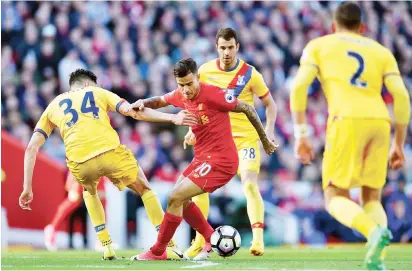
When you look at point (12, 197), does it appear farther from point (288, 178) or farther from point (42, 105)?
point (288, 178)

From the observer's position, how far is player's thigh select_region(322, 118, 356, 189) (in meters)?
8.09

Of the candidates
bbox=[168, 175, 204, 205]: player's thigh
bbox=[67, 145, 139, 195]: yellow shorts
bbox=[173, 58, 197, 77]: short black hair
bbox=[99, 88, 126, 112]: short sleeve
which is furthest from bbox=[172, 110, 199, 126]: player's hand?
bbox=[67, 145, 139, 195]: yellow shorts

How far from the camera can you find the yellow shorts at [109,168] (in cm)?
1032

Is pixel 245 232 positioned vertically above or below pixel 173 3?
below

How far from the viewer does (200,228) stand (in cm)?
1034

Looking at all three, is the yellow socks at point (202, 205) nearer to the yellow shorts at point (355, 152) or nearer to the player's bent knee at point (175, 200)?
the player's bent knee at point (175, 200)

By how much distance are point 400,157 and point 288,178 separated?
9673mm

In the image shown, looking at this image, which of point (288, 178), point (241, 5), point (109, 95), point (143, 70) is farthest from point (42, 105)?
point (109, 95)

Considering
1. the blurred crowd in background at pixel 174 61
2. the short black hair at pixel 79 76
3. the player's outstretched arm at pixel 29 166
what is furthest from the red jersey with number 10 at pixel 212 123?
the blurred crowd in background at pixel 174 61

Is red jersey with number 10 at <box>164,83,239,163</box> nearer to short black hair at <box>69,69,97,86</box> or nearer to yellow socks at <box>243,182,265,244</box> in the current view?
short black hair at <box>69,69,97,86</box>

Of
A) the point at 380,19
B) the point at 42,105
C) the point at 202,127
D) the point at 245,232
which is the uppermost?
the point at 380,19

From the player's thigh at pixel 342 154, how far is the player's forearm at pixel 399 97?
0.46 m

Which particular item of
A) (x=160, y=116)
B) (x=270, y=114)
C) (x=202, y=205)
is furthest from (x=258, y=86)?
(x=160, y=116)

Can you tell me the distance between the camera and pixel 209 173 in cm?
970
